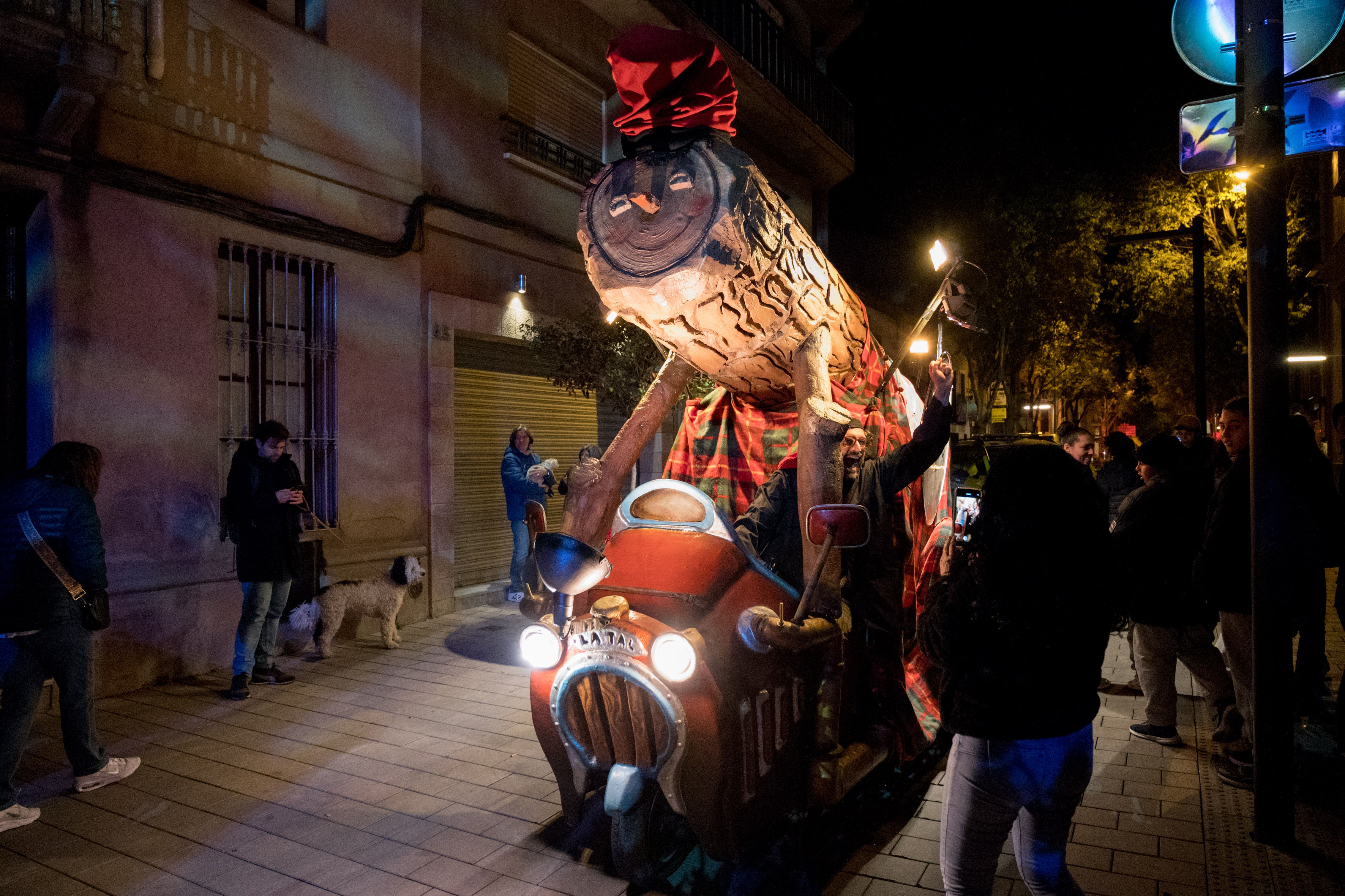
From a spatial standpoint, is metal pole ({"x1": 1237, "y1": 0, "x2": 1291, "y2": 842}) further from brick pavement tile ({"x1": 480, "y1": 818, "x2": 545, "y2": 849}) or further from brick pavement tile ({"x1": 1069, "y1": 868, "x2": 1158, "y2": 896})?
brick pavement tile ({"x1": 480, "y1": 818, "x2": 545, "y2": 849})

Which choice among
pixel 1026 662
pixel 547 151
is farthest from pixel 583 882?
pixel 547 151

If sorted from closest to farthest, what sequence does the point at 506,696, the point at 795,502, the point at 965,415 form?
the point at 795,502
the point at 506,696
the point at 965,415

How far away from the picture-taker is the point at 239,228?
666 cm

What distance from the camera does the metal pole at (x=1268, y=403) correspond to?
3.56m

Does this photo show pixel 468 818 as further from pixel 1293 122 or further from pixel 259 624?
pixel 1293 122

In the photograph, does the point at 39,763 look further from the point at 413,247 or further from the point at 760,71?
the point at 760,71

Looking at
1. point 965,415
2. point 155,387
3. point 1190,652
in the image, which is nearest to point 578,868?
point 1190,652

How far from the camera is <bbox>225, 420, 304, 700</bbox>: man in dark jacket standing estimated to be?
232 inches

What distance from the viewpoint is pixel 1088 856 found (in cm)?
346

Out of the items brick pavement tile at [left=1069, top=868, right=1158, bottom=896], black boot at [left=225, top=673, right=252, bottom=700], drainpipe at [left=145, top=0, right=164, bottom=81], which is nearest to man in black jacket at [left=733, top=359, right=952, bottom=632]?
brick pavement tile at [left=1069, top=868, right=1158, bottom=896]

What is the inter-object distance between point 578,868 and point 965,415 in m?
23.6

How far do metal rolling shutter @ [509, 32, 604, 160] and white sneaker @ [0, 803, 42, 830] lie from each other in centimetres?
818

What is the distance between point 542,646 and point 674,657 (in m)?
0.63

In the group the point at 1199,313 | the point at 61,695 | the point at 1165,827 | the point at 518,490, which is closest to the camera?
the point at 1165,827
